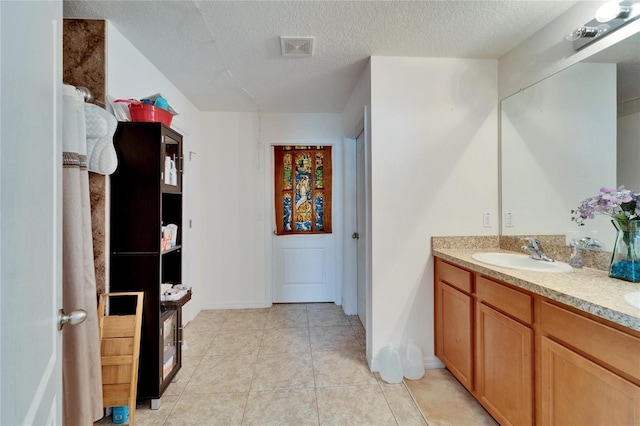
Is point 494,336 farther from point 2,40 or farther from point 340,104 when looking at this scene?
point 340,104

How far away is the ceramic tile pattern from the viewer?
160 centimetres

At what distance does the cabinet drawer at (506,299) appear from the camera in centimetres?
127

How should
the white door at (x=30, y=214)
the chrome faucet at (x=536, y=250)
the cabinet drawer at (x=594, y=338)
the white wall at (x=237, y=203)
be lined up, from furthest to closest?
the white wall at (x=237, y=203)
the chrome faucet at (x=536, y=250)
the cabinet drawer at (x=594, y=338)
the white door at (x=30, y=214)

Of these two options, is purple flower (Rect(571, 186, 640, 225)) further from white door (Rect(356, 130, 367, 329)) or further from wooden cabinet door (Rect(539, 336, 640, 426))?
white door (Rect(356, 130, 367, 329))

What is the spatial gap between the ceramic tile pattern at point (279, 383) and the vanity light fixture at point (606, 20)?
2.19 meters

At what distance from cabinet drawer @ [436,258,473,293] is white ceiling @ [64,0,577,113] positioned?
1.53m

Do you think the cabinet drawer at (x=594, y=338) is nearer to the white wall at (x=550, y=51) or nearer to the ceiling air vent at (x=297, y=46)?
the white wall at (x=550, y=51)

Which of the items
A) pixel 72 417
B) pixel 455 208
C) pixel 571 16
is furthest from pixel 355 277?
pixel 571 16

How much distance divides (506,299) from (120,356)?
2.06m

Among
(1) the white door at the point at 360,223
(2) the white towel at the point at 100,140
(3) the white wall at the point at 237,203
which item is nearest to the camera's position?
(2) the white towel at the point at 100,140

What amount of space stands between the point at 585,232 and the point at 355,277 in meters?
2.00

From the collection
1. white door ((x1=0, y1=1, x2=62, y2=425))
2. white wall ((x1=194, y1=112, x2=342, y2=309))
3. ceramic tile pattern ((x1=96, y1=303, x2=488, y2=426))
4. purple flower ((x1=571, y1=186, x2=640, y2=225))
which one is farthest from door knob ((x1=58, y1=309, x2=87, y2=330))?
white wall ((x1=194, y1=112, x2=342, y2=309))

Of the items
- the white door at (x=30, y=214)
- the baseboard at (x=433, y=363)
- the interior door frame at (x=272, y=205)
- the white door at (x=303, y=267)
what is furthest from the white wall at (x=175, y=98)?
the baseboard at (x=433, y=363)

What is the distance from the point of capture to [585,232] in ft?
5.04
